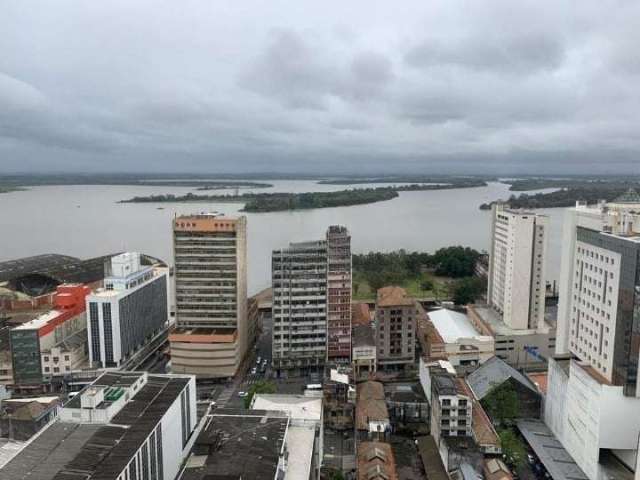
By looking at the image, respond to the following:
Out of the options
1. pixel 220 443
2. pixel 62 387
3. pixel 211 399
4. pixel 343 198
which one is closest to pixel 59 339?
pixel 62 387

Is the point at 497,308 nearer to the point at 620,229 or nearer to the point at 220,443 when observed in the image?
the point at 620,229

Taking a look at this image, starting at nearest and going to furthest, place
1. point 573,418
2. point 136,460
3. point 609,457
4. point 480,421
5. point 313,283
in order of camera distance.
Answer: point 136,460 < point 609,457 < point 573,418 < point 480,421 < point 313,283

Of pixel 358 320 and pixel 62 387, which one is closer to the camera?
pixel 62 387

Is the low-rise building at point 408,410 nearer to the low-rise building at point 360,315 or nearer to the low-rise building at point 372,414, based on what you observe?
the low-rise building at point 372,414

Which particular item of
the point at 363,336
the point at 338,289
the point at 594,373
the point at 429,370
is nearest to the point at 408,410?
the point at 429,370

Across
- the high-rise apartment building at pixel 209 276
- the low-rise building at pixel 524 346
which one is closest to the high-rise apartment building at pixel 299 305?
the high-rise apartment building at pixel 209 276

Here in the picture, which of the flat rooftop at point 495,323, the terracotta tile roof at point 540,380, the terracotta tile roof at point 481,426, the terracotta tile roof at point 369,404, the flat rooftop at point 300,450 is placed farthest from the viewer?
the flat rooftop at point 495,323

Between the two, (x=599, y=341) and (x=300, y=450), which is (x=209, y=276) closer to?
(x=300, y=450)
